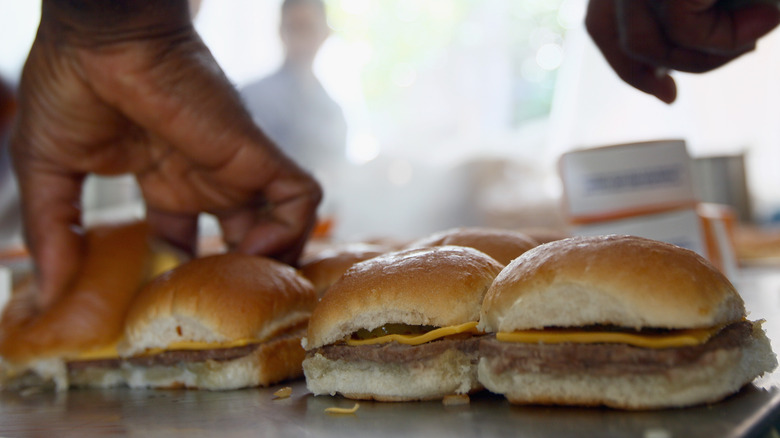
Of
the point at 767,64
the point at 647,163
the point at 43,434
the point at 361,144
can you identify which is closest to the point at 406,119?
the point at 361,144

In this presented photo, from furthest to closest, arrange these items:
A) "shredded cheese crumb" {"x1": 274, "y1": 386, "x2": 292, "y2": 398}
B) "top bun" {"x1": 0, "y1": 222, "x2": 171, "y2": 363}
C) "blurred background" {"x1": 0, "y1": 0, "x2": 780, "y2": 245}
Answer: "blurred background" {"x1": 0, "y1": 0, "x2": 780, "y2": 245} < "top bun" {"x1": 0, "y1": 222, "x2": 171, "y2": 363} < "shredded cheese crumb" {"x1": 274, "y1": 386, "x2": 292, "y2": 398}

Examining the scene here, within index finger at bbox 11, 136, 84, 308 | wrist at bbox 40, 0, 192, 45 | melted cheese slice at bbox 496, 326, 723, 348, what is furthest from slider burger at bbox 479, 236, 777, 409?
index finger at bbox 11, 136, 84, 308

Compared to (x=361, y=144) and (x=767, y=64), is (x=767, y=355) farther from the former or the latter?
(x=767, y=64)

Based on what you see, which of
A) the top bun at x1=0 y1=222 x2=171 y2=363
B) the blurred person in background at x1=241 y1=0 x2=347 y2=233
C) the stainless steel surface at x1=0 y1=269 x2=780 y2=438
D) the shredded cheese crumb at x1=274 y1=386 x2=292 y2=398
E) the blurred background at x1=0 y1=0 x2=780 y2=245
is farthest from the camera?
the blurred person in background at x1=241 y1=0 x2=347 y2=233

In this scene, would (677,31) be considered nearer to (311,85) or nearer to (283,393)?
(283,393)

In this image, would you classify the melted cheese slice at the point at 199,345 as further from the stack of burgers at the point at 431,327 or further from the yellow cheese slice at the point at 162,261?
the yellow cheese slice at the point at 162,261

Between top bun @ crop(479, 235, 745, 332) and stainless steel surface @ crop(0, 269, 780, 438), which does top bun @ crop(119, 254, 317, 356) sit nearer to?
stainless steel surface @ crop(0, 269, 780, 438)

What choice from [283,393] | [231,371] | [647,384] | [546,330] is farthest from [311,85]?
[647,384]
